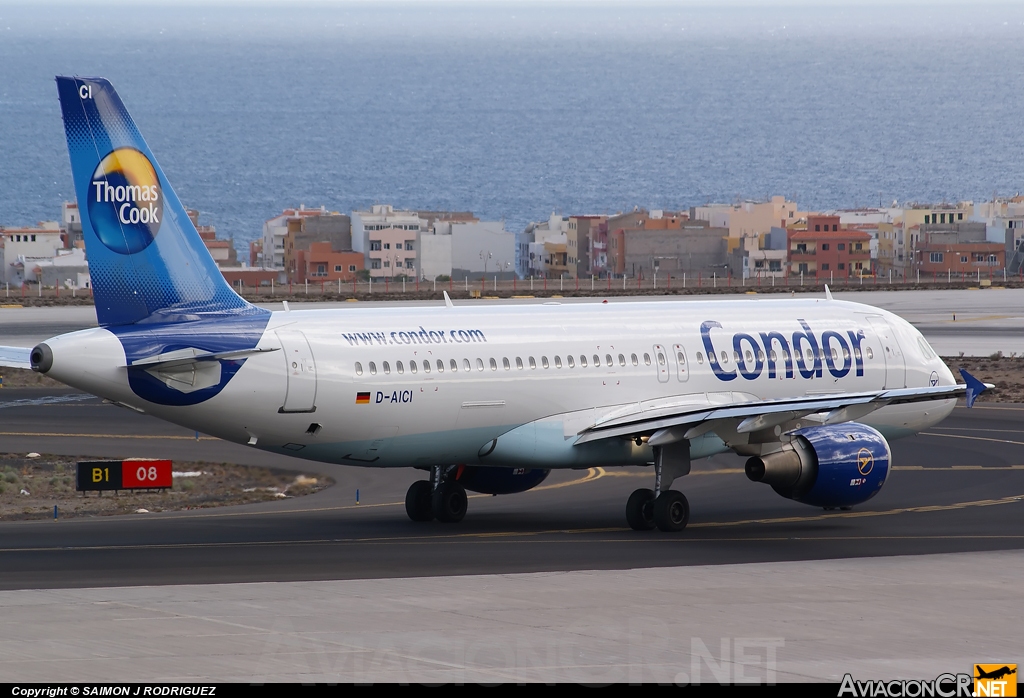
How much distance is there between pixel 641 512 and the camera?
3522 centimetres

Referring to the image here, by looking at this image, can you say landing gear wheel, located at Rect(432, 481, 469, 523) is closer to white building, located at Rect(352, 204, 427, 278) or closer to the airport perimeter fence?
the airport perimeter fence

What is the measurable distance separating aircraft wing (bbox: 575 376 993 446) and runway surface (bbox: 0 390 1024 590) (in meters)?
2.34

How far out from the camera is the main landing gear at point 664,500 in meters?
34.9

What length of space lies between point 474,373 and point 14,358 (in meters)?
9.73

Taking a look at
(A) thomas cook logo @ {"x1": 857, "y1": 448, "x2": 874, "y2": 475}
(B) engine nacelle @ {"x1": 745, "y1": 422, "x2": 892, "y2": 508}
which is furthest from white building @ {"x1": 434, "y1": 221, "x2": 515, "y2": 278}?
(A) thomas cook logo @ {"x1": 857, "y1": 448, "x2": 874, "y2": 475}

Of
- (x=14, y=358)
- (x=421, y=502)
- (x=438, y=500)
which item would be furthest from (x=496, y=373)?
(x=14, y=358)

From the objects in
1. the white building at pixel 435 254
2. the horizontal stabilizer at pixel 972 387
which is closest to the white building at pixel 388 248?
the white building at pixel 435 254

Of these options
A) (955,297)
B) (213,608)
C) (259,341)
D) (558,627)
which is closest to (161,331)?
(259,341)

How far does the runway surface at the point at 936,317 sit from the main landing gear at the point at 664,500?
39210mm

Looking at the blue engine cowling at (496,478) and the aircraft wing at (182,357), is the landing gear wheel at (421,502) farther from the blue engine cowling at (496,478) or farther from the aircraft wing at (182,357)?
the aircraft wing at (182,357)

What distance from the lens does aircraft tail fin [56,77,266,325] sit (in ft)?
99.6

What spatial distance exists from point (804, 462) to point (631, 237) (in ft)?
503

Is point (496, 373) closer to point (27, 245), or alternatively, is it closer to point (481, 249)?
point (481, 249)

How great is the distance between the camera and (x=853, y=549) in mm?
32750
